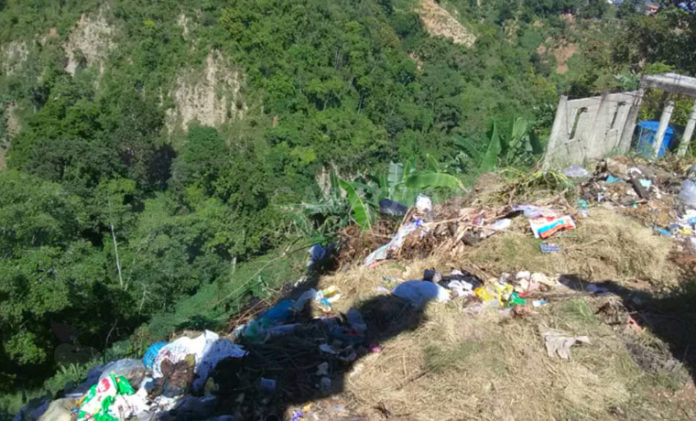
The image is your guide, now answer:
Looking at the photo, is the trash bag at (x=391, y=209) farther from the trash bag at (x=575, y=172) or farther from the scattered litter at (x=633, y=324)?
the scattered litter at (x=633, y=324)

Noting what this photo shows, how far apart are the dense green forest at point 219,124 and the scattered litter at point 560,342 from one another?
2.40 m

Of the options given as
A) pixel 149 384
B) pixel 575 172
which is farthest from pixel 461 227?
pixel 149 384

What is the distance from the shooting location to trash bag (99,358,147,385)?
3.00m

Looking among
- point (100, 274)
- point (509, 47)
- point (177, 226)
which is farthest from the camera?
point (509, 47)

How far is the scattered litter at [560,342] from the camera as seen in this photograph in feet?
9.64

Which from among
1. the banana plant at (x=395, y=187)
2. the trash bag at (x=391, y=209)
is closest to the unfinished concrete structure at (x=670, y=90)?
the banana plant at (x=395, y=187)

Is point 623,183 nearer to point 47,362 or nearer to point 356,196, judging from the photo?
point 356,196

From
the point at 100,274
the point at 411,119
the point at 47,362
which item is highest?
the point at 411,119

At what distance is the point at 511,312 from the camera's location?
10.9 ft

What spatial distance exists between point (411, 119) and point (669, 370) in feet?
98.0

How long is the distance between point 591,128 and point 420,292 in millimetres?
4168

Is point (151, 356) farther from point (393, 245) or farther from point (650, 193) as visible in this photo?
point (650, 193)

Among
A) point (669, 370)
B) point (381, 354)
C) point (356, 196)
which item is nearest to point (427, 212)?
point (356, 196)

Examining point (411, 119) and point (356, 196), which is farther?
point (411, 119)
